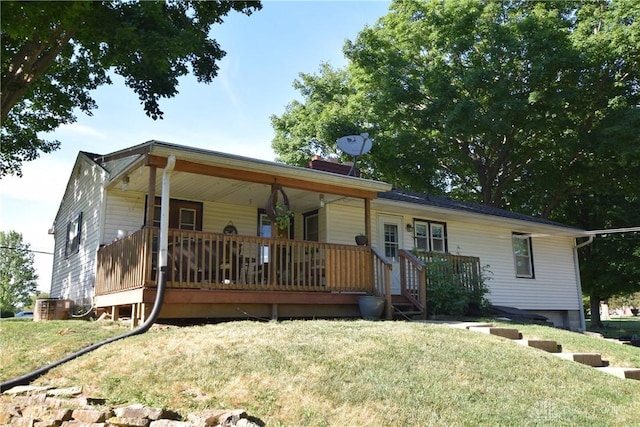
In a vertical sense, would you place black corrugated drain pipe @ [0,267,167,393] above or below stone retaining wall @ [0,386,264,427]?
above

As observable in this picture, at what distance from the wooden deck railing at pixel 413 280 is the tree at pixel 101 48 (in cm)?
594

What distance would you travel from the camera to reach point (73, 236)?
13.0 metres

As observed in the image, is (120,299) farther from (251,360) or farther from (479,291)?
(479,291)

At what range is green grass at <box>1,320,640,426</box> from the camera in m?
4.83

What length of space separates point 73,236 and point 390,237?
297 inches

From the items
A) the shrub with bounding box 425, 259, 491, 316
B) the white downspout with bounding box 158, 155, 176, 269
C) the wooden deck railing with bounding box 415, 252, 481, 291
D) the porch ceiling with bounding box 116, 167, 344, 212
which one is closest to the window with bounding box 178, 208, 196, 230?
the porch ceiling with bounding box 116, 167, 344, 212

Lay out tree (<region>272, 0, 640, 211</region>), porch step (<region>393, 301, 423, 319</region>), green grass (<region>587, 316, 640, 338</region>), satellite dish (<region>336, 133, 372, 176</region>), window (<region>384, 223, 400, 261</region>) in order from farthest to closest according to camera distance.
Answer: tree (<region>272, 0, 640, 211</region>) → green grass (<region>587, 316, 640, 338</region>) → window (<region>384, 223, 400, 261</region>) → satellite dish (<region>336, 133, 372, 176</region>) → porch step (<region>393, 301, 423, 319</region>)

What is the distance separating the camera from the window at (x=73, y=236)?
12492mm

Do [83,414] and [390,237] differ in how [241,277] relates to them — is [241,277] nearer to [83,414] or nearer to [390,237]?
[83,414]

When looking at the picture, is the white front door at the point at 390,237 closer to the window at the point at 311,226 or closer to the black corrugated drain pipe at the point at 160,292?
the window at the point at 311,226

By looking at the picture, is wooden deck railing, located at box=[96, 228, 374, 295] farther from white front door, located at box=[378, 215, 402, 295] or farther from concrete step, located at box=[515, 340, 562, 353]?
concrete step, located at box=[515, 340, 562, 353]

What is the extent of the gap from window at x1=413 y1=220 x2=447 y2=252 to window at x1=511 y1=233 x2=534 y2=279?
2735mm

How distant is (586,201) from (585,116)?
4390 mm

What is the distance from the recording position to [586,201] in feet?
77.3
